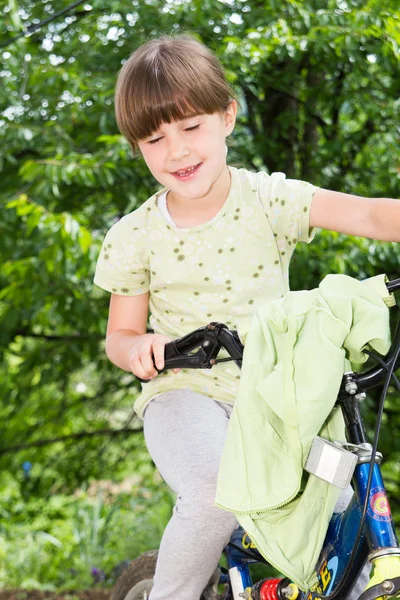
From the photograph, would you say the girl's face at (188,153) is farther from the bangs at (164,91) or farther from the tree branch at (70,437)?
the tree branch at (70,437)

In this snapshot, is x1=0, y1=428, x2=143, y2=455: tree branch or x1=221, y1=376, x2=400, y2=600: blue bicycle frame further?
x1=0, y1=428, x2=143, y2=455: tree branch

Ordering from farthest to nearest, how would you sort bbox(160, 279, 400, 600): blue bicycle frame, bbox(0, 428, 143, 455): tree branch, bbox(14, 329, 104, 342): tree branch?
bbox(0, 428, 143, 455): tree branch → bbox(14, 329, 104, 342): tree branch → bbox(160, 279, 400, 600): blue bicycle frame

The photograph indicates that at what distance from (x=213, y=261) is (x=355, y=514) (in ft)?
2.82

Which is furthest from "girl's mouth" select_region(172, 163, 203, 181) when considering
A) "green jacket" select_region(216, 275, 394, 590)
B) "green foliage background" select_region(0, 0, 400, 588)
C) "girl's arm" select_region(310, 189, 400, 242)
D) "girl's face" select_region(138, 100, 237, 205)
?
"green foliage background" select_region(0, 0, 400, 588)

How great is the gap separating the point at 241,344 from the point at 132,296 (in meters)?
0.71

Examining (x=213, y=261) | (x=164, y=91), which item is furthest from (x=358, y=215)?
(x=164, y=91)

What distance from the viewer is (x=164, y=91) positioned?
1.99 m

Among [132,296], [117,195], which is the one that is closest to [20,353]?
[117,195]

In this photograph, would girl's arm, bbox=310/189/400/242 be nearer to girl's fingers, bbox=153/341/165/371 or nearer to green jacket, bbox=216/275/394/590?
green jacket, bbox=216/275/394/590

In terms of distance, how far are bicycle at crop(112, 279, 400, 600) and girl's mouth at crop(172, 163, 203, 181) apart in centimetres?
53

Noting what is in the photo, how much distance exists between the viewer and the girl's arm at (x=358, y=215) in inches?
73.2

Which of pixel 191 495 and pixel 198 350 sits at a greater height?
pixel 198 350

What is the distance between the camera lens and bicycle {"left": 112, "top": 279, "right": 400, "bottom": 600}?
135cm

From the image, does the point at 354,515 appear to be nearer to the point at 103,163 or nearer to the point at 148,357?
the point at 148,357
